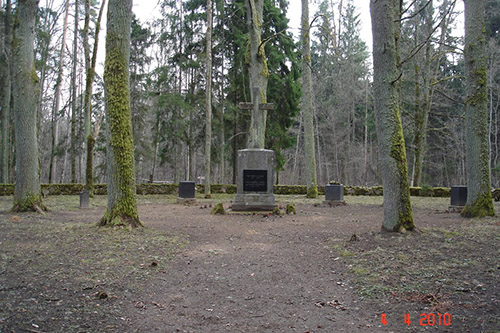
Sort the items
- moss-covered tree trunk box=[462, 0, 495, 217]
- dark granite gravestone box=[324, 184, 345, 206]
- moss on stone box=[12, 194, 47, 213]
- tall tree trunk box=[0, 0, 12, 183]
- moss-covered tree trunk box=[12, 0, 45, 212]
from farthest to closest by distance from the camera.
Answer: tall tree trunk box=[0, 0, 12, 183] < dark granite gravestone box=[324, 184, 345, 206] < moss-covered tree trunk box=[12, 0, 45, 212] < moss on stone box=[12, 194, 47, 213] < moss-covered tree trunk box=[462, 0, 495, 217]

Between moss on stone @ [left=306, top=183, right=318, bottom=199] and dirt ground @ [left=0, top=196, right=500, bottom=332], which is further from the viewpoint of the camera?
moss on stone @ [left=306, top=183, right=318, bottom=199]

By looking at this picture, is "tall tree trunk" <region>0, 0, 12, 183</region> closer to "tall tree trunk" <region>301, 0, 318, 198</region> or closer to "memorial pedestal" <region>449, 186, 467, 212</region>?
"tall tree trunk" <region>301, 0, 318, 198</region>

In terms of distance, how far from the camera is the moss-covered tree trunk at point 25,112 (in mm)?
9602

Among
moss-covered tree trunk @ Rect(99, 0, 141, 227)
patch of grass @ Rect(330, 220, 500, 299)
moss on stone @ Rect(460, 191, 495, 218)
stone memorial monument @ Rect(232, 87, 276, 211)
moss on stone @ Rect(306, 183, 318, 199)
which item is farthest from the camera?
moss on stone @ Rect(306, 183, 318, 199)

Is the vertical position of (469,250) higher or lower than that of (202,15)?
lower

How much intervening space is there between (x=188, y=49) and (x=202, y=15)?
8.18ft

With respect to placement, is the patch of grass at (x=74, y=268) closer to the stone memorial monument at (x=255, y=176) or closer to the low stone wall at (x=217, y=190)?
the stone memorial monument at (x=255, y=176)

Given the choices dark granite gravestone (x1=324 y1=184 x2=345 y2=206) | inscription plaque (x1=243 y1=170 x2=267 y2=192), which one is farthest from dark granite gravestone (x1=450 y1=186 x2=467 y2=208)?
inscription plaque (x1=243 y1=170 x2=267 y2=192)

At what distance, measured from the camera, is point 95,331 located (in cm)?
292

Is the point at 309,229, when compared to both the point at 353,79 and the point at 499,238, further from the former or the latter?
the point at 353,79

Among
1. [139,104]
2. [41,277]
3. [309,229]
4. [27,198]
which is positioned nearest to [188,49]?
[139,104]

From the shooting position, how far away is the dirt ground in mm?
3182

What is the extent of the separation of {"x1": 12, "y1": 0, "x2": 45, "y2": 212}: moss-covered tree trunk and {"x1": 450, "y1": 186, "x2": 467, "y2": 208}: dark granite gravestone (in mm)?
12703

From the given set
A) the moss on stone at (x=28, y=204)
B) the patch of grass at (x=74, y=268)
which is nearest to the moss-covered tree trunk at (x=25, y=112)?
the moss on stone at (x=28, y=204)
